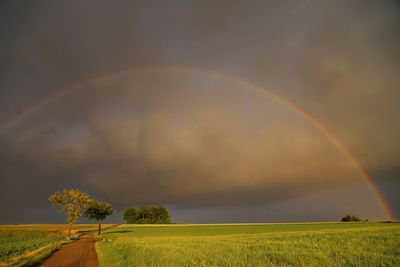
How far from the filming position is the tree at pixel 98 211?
9106 centimetres

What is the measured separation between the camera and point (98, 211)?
92250mm

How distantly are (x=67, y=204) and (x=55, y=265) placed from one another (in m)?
57.4

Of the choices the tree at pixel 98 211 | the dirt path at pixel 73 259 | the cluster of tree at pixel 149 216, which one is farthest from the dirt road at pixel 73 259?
the cluster of tree at pixel 149 216

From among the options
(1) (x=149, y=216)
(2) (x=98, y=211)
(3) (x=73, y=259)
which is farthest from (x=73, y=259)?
(1) (x=149, y=216)

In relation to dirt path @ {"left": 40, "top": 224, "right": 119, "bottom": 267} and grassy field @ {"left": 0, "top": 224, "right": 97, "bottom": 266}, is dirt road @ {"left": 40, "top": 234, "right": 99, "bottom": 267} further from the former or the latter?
grassy field @ {"left": 0, "top": 224, "right": 97, "bottom": 266}

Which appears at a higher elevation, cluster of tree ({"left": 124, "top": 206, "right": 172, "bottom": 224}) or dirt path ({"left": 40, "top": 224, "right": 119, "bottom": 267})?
cluster of tree ({"left": 124, "top": 206, "right": 172, "bottom": 224})

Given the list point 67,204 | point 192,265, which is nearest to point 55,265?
point 192,265

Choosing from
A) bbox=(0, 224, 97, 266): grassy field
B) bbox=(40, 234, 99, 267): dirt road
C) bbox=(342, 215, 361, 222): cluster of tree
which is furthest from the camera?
bbox=(342, 215, 361, 222): cluster of tree

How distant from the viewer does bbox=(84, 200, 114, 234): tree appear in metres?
91.1

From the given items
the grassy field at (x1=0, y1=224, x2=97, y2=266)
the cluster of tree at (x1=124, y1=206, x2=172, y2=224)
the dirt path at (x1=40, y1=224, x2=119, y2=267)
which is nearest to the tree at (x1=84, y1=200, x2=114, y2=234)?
the grassy field at (x1=0, y1=224, x2=97, y2=266)

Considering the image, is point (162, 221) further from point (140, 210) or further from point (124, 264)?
point (124, 264)

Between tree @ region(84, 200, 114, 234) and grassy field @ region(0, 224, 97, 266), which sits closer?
grassy field @ region(0, 224, 97, 266)

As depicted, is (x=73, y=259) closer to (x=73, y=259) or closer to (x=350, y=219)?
(x=73, y=259)

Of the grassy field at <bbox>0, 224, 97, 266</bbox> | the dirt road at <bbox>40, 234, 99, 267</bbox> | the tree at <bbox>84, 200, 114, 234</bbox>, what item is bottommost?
the dirt road at <bbox>40, 234, 99, 267</bbox>
